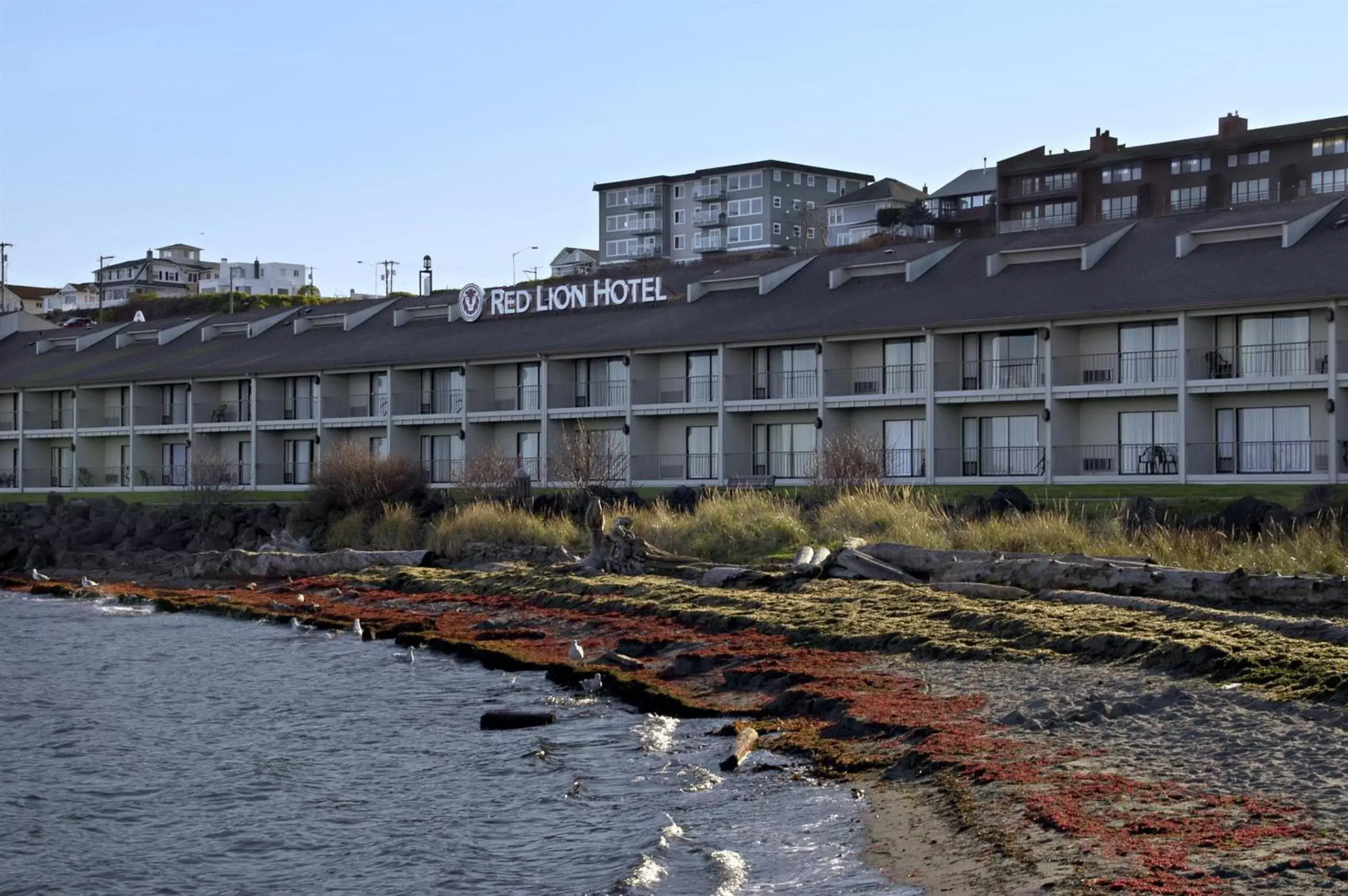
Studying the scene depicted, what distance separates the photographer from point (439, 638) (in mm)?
26891

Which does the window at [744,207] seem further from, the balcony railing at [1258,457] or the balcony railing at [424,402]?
the balcony railing at [1258,457]

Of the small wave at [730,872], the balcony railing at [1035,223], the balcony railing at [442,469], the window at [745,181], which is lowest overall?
the small wave at [730,872]

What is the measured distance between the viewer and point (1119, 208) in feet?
357

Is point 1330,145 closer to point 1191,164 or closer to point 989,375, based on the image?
point 1191,164

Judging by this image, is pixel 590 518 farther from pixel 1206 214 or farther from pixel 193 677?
pixel 1206 214

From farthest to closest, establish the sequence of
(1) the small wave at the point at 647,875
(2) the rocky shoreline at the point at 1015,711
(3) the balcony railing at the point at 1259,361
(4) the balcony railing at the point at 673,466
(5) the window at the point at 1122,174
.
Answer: (5) the window at the point at 1122,174 → (4) the balcony railing at the point at 673,466 → (3) the balcony railing at the point at 1259,361 → (1) the small wave at the point at 647,875 → (2) the rocky shoreline at the point at 1015,711

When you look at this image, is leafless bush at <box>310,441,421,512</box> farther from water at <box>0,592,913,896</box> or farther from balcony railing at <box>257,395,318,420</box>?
water at <box>0,592,913,896</box>

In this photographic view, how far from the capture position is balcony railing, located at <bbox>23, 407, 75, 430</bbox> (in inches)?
2911

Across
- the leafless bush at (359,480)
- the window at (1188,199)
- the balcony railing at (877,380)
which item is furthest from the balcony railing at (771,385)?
the window at (1188,199)

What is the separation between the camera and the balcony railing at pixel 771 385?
53.0 m

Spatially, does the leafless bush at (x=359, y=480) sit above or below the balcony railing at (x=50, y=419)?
below

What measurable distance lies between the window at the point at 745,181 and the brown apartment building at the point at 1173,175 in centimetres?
2802

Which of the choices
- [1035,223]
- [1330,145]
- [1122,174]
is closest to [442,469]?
[1035,223]

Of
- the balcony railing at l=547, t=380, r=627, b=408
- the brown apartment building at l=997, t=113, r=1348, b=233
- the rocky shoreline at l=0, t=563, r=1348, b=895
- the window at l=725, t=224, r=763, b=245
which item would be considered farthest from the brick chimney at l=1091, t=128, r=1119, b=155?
the rocky shoreline at l=0, t=563, r=1348, b=895
